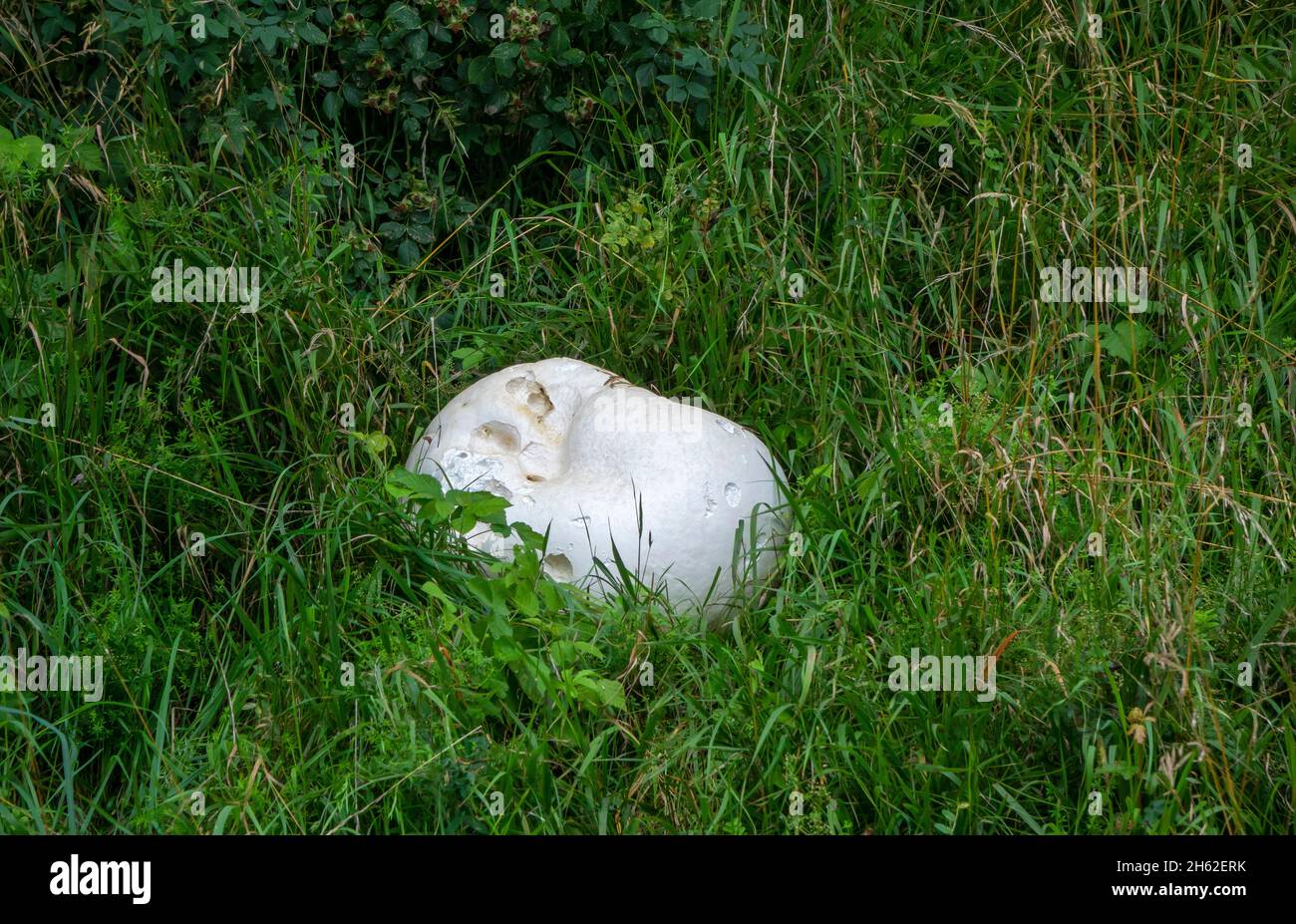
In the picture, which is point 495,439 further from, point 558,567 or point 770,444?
point 770,444

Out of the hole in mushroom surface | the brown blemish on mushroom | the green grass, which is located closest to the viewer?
the green grass

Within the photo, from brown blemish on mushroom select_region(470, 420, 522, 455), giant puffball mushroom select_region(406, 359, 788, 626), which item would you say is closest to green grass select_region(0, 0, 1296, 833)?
giant puffball mushroom select_region(406, 359, 788, 626)

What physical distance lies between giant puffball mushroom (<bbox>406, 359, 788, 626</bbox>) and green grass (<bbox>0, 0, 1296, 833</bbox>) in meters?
0.12

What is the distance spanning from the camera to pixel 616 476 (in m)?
3.19

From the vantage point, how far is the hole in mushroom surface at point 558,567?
3086 mm

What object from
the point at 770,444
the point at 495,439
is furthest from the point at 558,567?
the point at 770,444

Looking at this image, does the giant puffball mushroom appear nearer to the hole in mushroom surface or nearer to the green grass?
the hole in mushroom surface

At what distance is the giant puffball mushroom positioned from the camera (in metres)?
3.09

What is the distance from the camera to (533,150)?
159 inches

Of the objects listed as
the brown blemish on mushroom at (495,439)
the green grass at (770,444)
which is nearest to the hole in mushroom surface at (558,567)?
the green grass at (770,444)

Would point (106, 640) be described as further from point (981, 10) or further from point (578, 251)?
point (981, 10)

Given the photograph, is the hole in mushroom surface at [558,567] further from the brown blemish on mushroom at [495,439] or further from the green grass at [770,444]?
the brown blemish on mushroom at [495,439]

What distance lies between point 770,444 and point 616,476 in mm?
565

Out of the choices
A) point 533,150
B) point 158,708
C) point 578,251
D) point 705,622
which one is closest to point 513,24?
point 533,150
